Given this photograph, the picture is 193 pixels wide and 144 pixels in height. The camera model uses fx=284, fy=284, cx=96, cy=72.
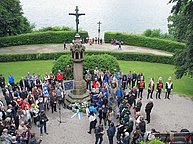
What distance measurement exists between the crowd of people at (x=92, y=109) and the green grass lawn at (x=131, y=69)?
518cm

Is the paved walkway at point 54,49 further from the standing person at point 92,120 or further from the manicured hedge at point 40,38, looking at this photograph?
the standing person at point 92,120

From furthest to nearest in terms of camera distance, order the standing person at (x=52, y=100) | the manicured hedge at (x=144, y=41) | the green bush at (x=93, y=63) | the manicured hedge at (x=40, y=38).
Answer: the manicured hedge at (x=40, y=38), the manicured hedge at (x=144, y=41), the green bush at (x=93, y=63), the standing person at (x=52, y=100)

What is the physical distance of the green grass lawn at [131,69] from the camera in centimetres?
2388

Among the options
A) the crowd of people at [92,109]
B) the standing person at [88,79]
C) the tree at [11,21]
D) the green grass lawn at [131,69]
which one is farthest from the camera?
the tree at [11,21]

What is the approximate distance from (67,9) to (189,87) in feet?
164

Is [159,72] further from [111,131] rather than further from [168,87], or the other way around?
[111,131]

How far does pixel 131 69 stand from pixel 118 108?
11168mm

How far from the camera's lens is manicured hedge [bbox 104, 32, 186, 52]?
32.3 metres

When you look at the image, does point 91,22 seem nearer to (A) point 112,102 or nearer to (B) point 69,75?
(B) point 69,75

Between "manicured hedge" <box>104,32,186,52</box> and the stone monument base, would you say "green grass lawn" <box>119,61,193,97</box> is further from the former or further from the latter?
the stone monument base

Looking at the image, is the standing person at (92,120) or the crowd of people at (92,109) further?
the standing person at (92,120)

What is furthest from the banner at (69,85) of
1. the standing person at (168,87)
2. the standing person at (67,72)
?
the standing person at (168,87)

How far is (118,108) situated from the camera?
51.9 feet

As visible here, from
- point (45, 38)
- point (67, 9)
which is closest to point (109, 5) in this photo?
point (67, 9)
